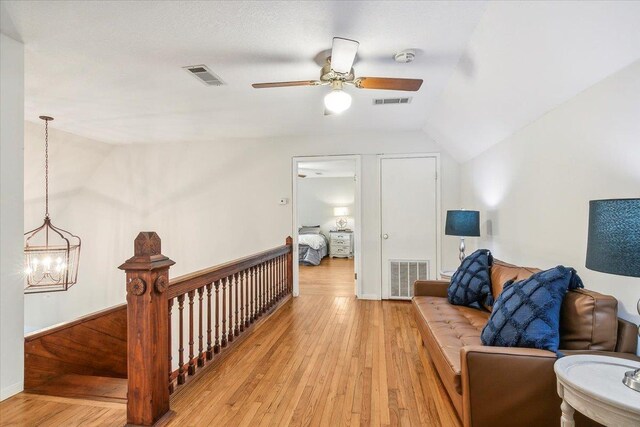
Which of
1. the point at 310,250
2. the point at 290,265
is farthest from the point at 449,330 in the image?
the point at 310,250

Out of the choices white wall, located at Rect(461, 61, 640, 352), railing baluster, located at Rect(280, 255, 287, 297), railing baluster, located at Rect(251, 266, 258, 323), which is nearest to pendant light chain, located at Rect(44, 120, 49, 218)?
railing baluster, located at Rect(251, 266, 258, 323)

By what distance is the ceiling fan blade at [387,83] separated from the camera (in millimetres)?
2414

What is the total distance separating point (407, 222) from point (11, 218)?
14.3 feet

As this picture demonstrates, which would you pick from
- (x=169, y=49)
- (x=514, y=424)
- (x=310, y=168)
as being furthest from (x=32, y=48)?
(x=310, y=168)

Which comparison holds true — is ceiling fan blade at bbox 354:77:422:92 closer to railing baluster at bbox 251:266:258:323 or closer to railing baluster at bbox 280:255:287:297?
railing baluster at bbox 251:266:258:323

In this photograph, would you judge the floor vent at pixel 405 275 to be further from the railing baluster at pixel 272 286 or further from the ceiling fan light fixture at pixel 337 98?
the ceiling fan light fixture at pixel 337 98

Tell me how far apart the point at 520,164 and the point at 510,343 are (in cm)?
187

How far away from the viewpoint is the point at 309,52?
2.51 metres

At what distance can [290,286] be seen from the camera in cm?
506

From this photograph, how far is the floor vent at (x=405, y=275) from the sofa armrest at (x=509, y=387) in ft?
10.7

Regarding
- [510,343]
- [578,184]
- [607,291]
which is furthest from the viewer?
[578,184]

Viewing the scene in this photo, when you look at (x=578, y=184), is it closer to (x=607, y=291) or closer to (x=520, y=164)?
(x=607, y=291)

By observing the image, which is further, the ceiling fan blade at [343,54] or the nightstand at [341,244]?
the nightstand at [341,244]

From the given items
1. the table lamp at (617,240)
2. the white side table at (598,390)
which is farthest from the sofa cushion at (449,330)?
the table lamp at (617,240)
